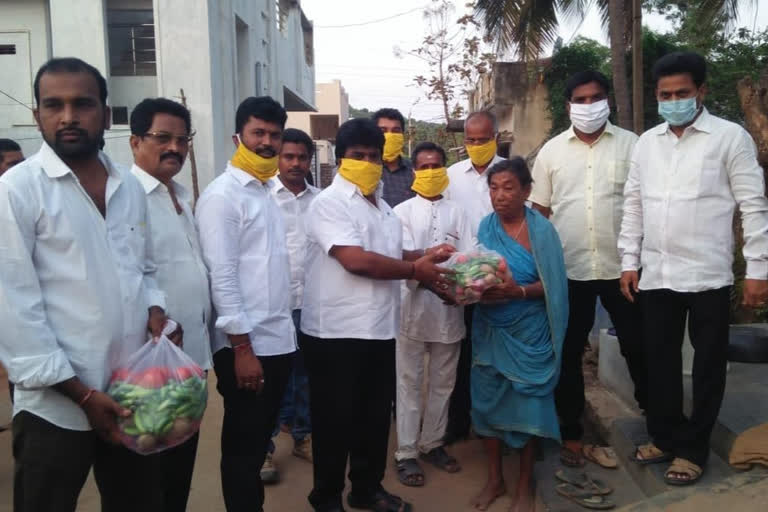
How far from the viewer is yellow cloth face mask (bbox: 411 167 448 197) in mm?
3988

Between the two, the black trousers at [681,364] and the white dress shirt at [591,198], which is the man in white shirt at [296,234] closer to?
the white dress shirt at [591,198]

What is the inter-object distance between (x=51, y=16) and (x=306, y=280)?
15.8 m

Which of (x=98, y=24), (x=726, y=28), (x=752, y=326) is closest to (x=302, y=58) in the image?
(x=98, y=24)

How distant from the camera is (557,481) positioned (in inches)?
148

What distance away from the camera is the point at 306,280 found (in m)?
3.34

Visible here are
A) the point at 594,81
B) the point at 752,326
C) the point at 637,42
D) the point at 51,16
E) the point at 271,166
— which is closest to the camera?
the point at 271,166

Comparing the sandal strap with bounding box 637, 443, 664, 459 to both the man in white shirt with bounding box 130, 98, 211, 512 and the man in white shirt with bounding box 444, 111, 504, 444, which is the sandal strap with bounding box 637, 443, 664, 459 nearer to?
the man in white shirt with bounding box 444, 111, 504, 444

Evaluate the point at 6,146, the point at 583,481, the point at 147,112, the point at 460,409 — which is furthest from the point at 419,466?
the point at 6,146

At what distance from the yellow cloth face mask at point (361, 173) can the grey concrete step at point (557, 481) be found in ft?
6.49

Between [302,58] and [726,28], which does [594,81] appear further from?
[302,58]

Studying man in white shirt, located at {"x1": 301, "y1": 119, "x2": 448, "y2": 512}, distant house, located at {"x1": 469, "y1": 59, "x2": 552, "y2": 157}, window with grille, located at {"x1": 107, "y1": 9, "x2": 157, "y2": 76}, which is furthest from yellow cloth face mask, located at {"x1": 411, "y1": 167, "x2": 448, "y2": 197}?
window with grille, located at {"x1": 107, "y1": 9, "x2": 157, "y2": 76}

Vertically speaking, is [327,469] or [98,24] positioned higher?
[98,24]

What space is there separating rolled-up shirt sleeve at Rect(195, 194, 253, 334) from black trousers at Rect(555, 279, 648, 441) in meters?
2.04

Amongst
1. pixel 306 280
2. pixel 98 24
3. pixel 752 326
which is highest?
pixel 98 24
